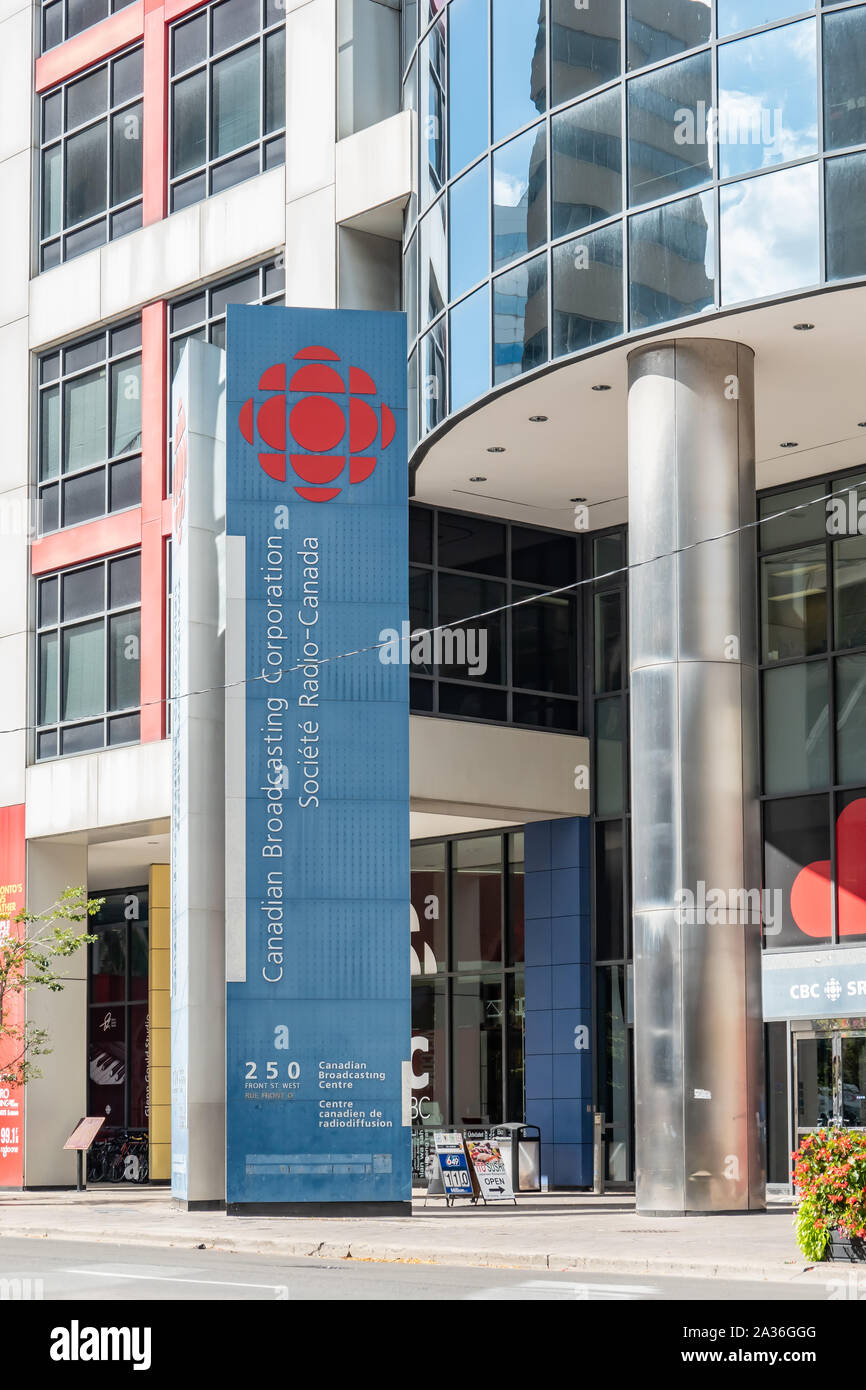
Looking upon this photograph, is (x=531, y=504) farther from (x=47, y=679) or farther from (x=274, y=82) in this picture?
(x=47, y=679)

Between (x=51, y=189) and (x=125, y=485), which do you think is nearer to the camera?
(x=125, y=485)

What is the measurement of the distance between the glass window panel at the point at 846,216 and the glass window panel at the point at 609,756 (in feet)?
37.3

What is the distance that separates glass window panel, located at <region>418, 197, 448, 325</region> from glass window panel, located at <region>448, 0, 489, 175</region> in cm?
89

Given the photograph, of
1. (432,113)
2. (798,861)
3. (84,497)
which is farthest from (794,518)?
(84,497)

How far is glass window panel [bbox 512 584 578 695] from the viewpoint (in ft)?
104

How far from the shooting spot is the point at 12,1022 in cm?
3466

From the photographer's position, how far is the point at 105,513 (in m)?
34.9

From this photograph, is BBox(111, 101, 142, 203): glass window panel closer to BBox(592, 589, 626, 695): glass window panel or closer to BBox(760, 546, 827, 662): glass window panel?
BBox(592, 589, 626, 695): glass window panel

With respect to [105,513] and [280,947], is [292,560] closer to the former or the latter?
[280,947]

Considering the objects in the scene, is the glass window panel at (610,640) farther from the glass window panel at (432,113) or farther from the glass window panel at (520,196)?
the glass window panel at (520,196)

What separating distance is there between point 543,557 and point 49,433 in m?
10.2

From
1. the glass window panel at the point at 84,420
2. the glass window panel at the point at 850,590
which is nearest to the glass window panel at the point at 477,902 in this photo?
the glass window panel at the point at 850,590

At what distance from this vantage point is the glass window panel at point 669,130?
74.7 feet

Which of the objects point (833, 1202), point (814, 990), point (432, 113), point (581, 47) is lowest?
point (833, 1202)
